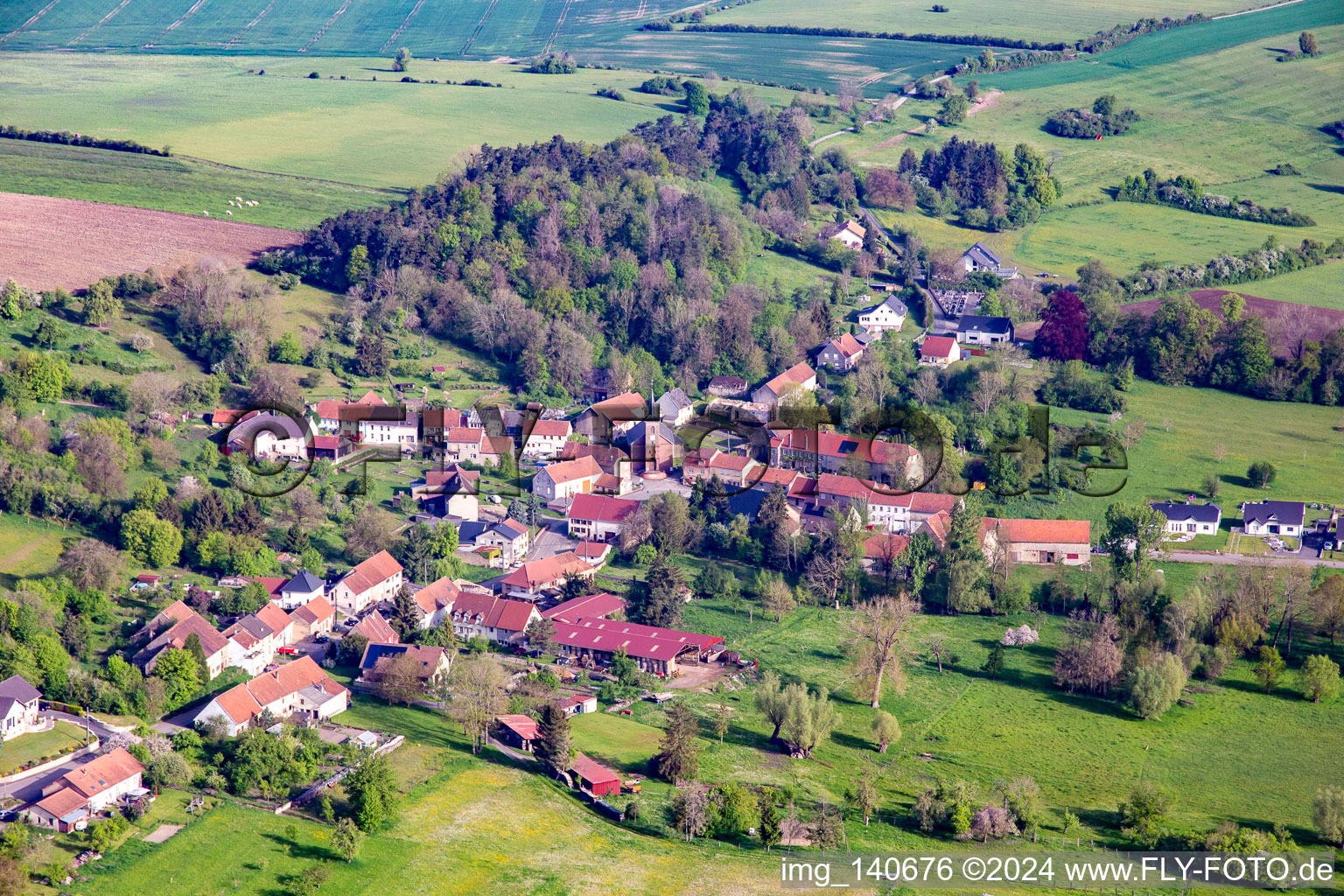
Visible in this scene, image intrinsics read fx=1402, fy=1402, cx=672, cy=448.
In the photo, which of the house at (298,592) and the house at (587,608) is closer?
the house at (298,592)

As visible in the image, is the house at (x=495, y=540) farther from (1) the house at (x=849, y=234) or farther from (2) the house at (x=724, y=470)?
(1) the house at (x=849, y=234)

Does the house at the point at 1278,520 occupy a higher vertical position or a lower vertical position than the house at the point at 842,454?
lower

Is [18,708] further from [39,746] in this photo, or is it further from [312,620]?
[312,620]

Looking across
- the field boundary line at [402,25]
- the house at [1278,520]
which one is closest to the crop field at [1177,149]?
the house at [1278,520]

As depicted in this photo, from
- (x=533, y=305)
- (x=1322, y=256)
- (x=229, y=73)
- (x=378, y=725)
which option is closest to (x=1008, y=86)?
(x=1322, y=256)

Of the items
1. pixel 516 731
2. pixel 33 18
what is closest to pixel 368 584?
pixel 516 731

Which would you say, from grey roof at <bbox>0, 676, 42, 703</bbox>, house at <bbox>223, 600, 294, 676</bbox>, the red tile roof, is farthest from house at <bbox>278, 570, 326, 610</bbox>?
the red tile roof

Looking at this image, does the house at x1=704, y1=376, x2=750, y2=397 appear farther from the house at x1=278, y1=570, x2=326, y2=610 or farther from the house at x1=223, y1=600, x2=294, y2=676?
the house at x1=223, y1=600, x2=294, y2=676
